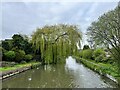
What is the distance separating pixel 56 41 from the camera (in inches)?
1072

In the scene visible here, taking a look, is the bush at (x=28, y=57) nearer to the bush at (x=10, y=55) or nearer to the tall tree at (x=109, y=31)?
the bush at (x=10, y=55)

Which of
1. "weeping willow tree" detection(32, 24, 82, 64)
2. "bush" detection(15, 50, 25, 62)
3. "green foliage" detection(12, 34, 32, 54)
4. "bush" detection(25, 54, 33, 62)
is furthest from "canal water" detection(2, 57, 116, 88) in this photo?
"green foliage" detection(12, 34, 32, 54)

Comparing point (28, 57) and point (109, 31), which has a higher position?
point (109, 31)

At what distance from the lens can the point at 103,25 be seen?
55.8 ft

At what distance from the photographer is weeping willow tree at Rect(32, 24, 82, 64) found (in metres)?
26.5

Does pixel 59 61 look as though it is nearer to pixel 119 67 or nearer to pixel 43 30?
pixel 43 30

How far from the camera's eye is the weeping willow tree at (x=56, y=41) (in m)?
26.5

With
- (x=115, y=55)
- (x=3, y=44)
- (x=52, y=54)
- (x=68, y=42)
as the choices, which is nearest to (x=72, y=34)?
(x=68, y=42)

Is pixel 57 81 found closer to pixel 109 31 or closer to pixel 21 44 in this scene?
pixel 109 31

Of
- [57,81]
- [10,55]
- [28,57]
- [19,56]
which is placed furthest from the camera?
[28,57]

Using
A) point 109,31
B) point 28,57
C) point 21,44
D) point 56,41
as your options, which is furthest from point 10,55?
point 109,31

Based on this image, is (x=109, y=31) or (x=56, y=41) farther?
(x=56, y=41)

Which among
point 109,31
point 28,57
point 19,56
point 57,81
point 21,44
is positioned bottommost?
point 57,81

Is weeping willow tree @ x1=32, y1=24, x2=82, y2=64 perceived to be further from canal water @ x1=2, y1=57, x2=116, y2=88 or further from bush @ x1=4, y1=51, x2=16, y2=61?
canal water @ x1=2, y1=57, x2=116, y2=88
